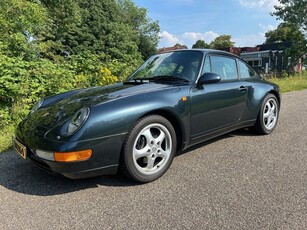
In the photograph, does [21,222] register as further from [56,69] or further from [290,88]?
[290,88]

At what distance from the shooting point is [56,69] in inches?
239

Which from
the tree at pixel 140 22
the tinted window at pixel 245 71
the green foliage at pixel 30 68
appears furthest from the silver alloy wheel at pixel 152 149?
the tree at pixel 140 22

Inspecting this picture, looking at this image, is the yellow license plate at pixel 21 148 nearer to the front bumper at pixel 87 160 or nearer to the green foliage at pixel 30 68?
the front bumper at pixel 87 160

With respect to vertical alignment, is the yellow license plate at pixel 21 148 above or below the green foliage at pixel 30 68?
below

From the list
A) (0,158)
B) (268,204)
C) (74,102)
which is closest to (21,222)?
(74,102)

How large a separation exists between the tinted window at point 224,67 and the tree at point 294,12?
25157mm

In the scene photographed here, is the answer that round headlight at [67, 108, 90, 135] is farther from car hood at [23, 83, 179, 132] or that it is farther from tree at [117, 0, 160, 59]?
tree at [117, 0, 160, 59]

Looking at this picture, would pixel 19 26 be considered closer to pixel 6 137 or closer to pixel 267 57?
pixel 6 137

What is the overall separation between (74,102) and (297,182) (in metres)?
2.47

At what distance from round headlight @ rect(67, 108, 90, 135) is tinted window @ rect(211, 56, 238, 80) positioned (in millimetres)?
1916

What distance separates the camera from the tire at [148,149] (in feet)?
9.02

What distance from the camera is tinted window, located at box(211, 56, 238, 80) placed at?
383cm

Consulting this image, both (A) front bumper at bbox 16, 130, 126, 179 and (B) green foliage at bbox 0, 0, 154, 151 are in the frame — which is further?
(B) green foliage at bbox 0, 0, 154, 151

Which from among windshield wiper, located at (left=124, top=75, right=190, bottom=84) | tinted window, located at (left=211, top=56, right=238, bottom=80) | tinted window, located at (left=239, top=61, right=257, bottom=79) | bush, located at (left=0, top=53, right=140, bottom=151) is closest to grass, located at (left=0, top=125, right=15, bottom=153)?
bush, located at (left=0, top=53, right=140, bottom=151)
